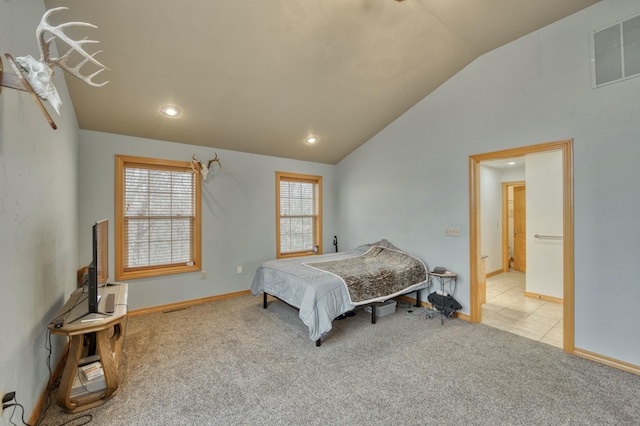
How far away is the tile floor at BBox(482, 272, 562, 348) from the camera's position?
3078 mm

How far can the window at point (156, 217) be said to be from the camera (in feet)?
11.8

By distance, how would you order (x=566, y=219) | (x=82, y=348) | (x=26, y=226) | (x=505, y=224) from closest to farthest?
(x=26, y=226), (x=82, y=348), (x=566, y=219), (x=505, y=224)

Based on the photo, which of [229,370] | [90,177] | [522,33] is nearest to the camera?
[229,370]

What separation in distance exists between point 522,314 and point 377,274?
2103 millimetres

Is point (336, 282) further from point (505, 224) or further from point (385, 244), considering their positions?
point (505, 224)

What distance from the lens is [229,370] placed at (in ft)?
7.73

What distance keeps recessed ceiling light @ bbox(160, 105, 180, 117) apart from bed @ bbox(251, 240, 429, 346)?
2.24 metres

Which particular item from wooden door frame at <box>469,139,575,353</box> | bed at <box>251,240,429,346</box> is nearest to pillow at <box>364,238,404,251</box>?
bed at <box>251,240,429,346</box>

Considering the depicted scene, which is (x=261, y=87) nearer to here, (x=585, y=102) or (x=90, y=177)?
(x=90, y=177)

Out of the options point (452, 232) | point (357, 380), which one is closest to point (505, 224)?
point (452, 232)

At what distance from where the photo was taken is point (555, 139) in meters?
2.77

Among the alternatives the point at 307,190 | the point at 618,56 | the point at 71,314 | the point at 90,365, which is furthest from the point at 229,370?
the point at 618,56

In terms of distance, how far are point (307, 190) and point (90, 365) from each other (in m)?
4.03

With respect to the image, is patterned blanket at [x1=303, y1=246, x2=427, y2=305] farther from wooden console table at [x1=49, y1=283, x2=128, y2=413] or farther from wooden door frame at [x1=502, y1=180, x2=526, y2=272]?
wooden door frame at [x1=502, y1=180, x2=526, y2=272]
